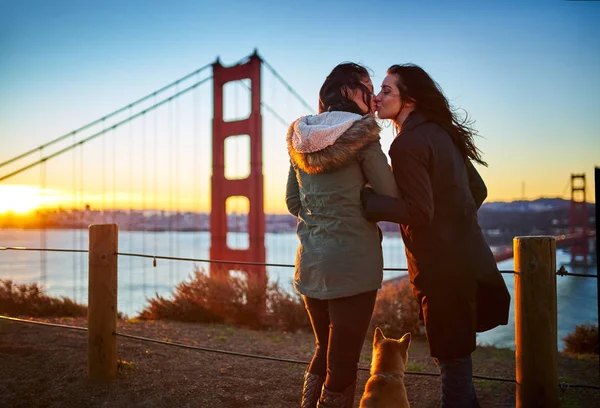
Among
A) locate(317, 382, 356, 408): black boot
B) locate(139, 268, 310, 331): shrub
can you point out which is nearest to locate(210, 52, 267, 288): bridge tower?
locate(139, 268, 310, 331): shrub

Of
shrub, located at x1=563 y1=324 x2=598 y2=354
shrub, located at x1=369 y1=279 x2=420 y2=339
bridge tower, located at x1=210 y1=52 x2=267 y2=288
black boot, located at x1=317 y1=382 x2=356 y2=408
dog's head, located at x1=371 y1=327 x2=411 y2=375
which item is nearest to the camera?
black boot, located at x1=317 y1=382 x2=356 y2=408

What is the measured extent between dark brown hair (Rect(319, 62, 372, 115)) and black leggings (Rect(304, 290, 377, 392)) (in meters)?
0.55

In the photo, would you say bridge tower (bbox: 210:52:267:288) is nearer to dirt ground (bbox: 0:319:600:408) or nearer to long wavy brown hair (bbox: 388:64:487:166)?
dirt ground (bbox: 0:319:600:408)

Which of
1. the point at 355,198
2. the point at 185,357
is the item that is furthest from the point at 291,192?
the point at 185,357

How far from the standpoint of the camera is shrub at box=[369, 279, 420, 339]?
187 inches

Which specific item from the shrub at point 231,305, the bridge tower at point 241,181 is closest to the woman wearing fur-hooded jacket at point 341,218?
the shrub at point 231,305

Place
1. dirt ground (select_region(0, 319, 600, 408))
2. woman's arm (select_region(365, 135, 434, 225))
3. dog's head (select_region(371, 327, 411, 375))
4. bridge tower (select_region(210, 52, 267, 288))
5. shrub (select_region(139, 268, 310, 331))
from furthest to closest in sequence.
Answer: bridge tower (select_region(210, 52, 267, 288))
shrub (select_region(139, 268, 310, 331))
dirt ground (select_region(0, 319, 600, 408))
dog's head (select_region(371, 327, 411, 375))
woman's arm (select_region(365, 135, 434, 225))

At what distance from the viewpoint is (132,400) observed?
2.50m

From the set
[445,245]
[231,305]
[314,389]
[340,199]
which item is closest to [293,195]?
[340,199]

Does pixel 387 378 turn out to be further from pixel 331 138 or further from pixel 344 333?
pixel 331 138

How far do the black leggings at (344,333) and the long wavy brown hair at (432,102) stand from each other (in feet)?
1.82

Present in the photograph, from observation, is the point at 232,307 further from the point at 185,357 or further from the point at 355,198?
the point at 355,198

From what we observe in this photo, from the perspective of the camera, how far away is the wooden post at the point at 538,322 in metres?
1.86

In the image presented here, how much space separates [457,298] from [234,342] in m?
3.13
